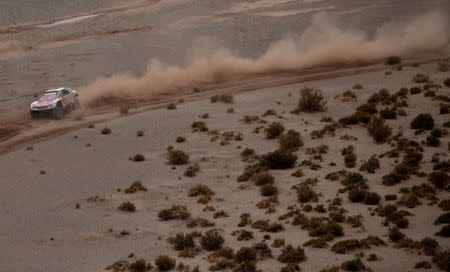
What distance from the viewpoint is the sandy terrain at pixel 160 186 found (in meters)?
27.5

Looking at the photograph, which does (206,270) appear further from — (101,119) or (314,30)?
(314,30)

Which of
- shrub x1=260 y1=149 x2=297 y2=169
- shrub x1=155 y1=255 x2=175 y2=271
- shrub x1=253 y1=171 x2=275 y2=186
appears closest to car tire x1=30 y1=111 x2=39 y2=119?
shrub x1=260 y1=149 x2=297 y2=169

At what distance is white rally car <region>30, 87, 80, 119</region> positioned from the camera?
4959 centimetres

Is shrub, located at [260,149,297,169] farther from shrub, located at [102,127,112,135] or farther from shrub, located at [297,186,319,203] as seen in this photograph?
shrub, located at [102,127,112,135]

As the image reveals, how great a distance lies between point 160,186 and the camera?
1415 inches

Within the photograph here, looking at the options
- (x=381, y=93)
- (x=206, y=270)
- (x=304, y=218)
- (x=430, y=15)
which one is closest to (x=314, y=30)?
(x=430, y=15)

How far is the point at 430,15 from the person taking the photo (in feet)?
261

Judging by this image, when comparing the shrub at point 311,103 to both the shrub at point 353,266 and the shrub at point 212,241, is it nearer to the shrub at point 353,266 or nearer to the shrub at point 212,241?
A: the shrub at point 212,241

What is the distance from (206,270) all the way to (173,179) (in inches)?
492

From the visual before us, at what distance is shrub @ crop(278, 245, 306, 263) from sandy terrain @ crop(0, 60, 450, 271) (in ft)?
1.01

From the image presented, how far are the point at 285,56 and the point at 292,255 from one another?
41.7 meters

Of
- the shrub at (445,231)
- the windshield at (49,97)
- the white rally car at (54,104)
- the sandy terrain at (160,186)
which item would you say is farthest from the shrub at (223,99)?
the shrub at (445,231)

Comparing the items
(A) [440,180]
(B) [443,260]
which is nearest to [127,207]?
(A) [440,180]

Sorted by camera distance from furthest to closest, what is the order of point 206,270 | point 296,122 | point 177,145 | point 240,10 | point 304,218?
1. point 240,10
2. point 296,122
3. point 177,145
4. point 304,218
5. point 206,270
